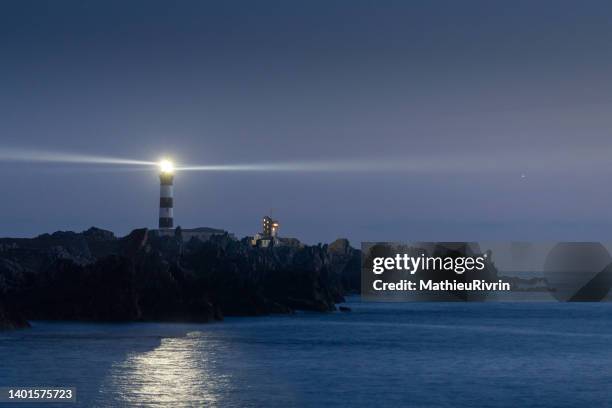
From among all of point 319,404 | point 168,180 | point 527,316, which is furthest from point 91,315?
point 168,180

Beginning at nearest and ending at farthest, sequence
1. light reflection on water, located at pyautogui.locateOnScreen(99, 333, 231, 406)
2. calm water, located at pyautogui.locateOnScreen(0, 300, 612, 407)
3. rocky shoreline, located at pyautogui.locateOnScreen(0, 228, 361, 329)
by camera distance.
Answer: light reflection on water, located at pyautogui.locateOnScreen(99, 333, 231, 406), calm water, located at pyautogui.locateOnScreen(0, 300, 612, 407), rocky shoreline, located at pyautogui.locateOnScreen(0, 228, 361, 329)

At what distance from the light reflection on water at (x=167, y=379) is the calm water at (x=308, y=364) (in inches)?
2.5

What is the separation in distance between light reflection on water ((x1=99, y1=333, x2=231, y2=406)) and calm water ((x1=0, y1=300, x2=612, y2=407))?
6 centimetres

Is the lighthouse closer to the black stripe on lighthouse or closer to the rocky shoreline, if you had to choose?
the black stripe on lighthouse

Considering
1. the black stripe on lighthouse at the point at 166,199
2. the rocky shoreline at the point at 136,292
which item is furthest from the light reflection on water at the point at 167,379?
the black stripe on lighthouse at the point at 166,199

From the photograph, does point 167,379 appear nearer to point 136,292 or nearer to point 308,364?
point 308,364

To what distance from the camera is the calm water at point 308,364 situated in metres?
47.6

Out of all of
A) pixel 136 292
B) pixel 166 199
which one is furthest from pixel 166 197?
pixel 136 292

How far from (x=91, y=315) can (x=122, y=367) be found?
35.0m

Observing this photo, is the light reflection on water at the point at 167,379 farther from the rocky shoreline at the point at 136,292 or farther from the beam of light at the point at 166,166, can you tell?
the beam of light at the point at 166,166

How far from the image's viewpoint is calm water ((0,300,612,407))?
156 ft

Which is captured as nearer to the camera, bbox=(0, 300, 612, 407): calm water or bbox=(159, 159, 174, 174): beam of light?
bbox=(0, 300, 612, 407): calm water

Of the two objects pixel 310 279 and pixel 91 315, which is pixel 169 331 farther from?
pixel 310 279

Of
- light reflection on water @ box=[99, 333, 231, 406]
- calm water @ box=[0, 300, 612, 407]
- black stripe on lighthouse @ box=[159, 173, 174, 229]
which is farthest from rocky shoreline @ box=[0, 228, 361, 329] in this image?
black stripe on lighthouse @ box=[159, 173, 174, 229]
